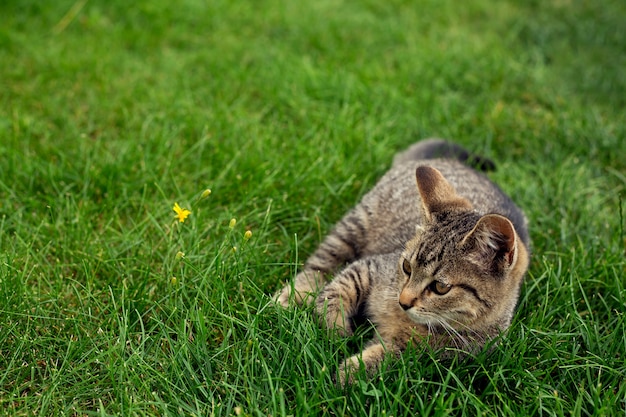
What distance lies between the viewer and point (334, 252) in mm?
4082

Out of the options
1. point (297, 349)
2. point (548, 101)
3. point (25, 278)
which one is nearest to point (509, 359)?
point (297, 349)

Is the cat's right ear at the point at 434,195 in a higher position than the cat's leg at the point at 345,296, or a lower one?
higher

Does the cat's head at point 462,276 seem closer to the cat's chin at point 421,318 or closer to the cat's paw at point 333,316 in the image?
the cat's chin at point 421,318

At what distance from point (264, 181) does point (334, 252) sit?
2.57ft

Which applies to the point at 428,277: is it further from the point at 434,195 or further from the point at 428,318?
the point at 434,195

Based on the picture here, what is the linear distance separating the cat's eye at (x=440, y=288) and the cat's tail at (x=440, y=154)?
1.80 meters

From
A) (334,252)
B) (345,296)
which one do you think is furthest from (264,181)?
(345,296)

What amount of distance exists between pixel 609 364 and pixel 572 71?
13.9 ft

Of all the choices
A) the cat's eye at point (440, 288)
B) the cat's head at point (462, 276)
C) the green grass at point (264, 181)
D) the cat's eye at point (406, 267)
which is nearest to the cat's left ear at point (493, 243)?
the cat's head at point (462, 276)

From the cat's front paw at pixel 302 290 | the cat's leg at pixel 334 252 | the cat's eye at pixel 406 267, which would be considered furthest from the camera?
the cat's leg at pixel 334 252

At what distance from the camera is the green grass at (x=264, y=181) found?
3.07m

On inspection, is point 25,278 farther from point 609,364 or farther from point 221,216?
point 609,364

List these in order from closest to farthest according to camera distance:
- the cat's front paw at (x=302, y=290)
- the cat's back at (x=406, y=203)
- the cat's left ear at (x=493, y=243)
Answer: the cat's left ear at (x=493, y=243) < the cat's front paw at (x=302, y=290) < the cat's back at (x=406, y=203)

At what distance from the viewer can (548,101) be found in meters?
6.12
